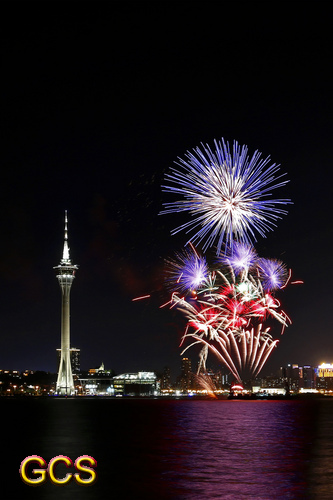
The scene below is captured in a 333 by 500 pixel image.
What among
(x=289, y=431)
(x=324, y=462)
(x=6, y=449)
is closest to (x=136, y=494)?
(x=324, y=462)

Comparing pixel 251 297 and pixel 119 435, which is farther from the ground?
pixel 251 297

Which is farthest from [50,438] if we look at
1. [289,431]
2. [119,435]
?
[289,431]

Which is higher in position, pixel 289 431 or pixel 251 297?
pixel 251 297

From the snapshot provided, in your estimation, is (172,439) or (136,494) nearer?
(136,494)

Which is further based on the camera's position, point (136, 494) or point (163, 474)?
point (163, 474)

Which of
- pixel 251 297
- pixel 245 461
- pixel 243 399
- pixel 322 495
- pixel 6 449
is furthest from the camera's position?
pixel 243 399

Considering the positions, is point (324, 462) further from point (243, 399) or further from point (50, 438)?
point (243, 399)

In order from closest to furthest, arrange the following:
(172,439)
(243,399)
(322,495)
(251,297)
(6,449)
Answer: (322,495) < (6,449) < (172,439) < (251,297) < (243,399)

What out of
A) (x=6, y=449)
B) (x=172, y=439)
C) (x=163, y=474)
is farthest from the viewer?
(x=172, y=439)

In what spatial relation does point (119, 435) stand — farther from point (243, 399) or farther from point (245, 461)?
point (243, 399)
